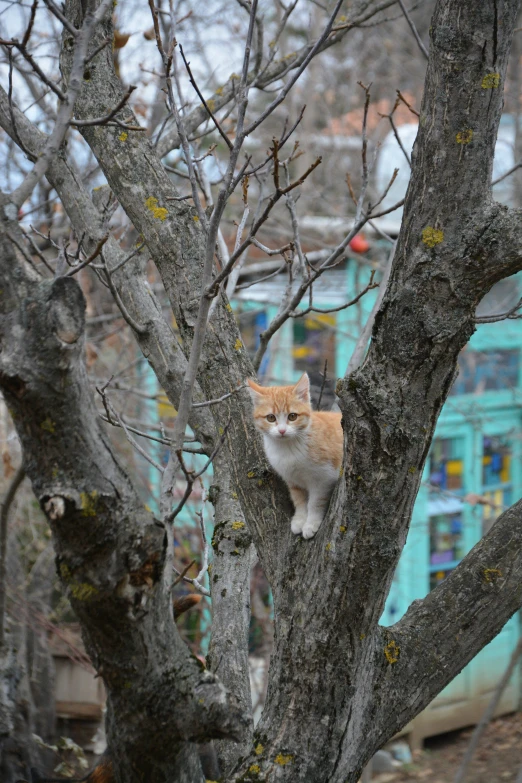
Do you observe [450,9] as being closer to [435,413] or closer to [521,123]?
[435,413]

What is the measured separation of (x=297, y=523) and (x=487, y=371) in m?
6.61

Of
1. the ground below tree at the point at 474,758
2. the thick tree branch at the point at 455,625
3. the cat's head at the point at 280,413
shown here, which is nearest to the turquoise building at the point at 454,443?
the ground below tree at the point at 474,758

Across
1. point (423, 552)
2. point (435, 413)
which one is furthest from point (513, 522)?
point (423, 552)

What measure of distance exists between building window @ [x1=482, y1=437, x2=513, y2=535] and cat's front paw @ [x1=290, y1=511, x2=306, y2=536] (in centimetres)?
626

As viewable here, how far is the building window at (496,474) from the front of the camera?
8.47 metres

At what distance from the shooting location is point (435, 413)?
191 centimetres

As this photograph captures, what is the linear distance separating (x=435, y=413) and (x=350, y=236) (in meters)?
1.12

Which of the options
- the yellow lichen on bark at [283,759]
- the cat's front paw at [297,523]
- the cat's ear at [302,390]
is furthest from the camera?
the cat's ear at [302,390]

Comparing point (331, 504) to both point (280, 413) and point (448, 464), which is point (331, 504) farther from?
point (448, 464)

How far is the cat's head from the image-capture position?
3082mm

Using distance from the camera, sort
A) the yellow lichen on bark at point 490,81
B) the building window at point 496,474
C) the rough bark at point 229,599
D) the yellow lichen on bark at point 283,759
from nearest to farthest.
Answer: the yellow lichen on bark at point 490,81
the yellow lichen on bark at point 283,759
the rough bark at point 229,599
the building window at point 496,474

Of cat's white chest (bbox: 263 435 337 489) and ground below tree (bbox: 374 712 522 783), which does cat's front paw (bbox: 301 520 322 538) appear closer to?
cat's white chest (bbox: 263 435 337 489)

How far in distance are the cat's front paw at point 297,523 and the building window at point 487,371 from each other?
5914mm

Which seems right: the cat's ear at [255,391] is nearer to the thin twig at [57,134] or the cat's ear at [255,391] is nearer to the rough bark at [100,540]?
the rough bark at [100,540]
